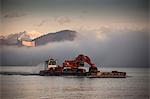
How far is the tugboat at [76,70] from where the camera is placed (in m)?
4.55

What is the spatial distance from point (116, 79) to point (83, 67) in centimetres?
39

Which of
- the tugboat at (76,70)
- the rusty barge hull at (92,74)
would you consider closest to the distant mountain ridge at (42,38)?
the tugboat at (76,70)

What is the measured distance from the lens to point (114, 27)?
4582 millimetres

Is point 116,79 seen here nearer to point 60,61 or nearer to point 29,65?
point 60,61

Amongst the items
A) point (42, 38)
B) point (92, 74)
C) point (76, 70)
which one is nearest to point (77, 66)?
point (76, 70)

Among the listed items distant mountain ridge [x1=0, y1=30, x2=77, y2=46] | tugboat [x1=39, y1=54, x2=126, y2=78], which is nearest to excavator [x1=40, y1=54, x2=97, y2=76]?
tugboat [x1=39, y1=54, x2=126, y2=78]

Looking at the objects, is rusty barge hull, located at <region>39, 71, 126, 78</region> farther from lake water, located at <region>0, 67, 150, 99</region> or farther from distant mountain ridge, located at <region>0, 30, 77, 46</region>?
distant mountain ridge, located at <region>0, 30, 77, 46</region>

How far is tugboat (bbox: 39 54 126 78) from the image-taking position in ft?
14.9

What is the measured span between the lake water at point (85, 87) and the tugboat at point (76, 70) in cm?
4

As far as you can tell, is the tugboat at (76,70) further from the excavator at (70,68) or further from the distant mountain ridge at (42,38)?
the distant mountain ridge at (42,38)

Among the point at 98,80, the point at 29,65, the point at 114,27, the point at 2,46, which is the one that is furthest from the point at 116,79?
the point at 2,46

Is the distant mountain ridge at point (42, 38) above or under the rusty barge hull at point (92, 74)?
above

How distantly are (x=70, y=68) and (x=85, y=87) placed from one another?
272 millimetres

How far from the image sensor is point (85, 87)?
4523 mm
